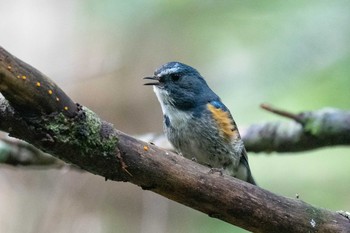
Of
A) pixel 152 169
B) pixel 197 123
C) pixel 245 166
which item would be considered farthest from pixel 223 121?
pixel 152 169

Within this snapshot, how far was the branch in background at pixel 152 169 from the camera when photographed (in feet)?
8.36

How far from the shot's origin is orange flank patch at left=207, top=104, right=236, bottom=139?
13.6 feet

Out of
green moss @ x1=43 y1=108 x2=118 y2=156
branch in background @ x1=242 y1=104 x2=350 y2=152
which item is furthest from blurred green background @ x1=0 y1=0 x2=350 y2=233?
green moss @ x1=43 y1=108 x2=118 y2=156

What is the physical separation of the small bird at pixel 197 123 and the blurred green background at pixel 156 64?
88 centimetres

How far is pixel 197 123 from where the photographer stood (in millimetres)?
4078

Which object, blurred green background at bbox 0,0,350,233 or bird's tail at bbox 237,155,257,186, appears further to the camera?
blurred green background at bbox 0,0,350,233

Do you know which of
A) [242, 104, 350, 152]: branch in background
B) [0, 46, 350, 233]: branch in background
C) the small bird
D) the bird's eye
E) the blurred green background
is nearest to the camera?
[0, 46, 350, 233]: branch in background

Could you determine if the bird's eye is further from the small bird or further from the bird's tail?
the bird's tail

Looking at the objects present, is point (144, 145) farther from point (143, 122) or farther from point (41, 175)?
point (143, 122)

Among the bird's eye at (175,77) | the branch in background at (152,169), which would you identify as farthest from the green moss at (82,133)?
the bird's eye at (175,77)

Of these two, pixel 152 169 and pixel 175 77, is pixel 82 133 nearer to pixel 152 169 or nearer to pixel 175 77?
pixel 152 169

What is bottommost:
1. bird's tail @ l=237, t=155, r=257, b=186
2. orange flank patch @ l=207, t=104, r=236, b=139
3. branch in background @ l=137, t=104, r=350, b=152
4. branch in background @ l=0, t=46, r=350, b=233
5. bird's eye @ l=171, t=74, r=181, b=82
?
branch in background @ l=0, t=46, r=350, b=233

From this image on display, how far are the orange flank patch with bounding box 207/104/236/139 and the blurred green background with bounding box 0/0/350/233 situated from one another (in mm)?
896

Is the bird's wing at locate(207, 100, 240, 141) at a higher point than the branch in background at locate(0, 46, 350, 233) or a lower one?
higher
